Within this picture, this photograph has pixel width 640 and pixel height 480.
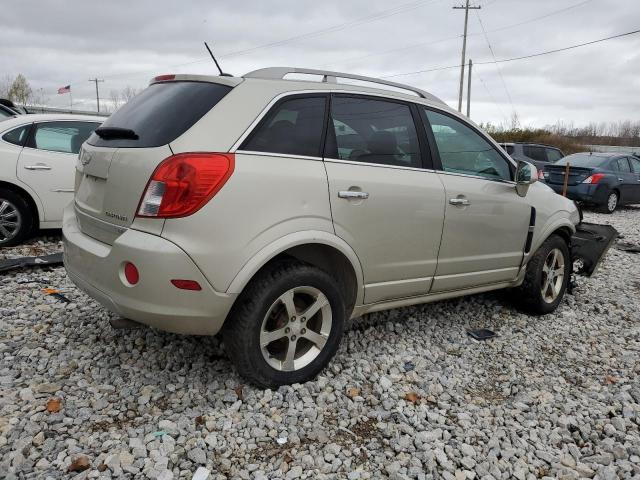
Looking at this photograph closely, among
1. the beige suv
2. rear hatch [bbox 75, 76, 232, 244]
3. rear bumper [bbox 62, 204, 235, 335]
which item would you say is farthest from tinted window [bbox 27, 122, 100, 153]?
rear bumper [bbox 62, 204, 235, 335]

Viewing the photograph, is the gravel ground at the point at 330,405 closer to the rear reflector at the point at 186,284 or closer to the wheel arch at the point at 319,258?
the wheel arch at the point at 319,258

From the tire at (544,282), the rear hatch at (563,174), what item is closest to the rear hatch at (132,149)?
Answer: the tire at (544,282)

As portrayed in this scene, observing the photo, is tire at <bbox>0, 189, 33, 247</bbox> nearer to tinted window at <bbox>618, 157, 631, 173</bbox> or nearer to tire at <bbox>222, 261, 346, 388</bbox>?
tire at <bbox>222, 261, 346, 388</bbox>

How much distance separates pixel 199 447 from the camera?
2570 millimetres

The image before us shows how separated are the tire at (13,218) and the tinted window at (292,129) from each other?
4.39 meters

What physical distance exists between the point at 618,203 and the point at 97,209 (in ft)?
45.5

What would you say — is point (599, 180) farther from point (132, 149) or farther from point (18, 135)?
point (132, 149)

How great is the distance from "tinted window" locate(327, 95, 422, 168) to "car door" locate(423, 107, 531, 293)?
0.22 meters

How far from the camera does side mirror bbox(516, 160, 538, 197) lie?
414 cm

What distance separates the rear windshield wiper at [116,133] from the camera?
2941 mm

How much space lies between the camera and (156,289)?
2.63 metres

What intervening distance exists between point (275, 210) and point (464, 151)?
5.95 ft

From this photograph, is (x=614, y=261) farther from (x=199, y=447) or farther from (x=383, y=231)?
(x=199, y=447)

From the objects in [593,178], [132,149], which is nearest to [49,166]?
[132,149]
